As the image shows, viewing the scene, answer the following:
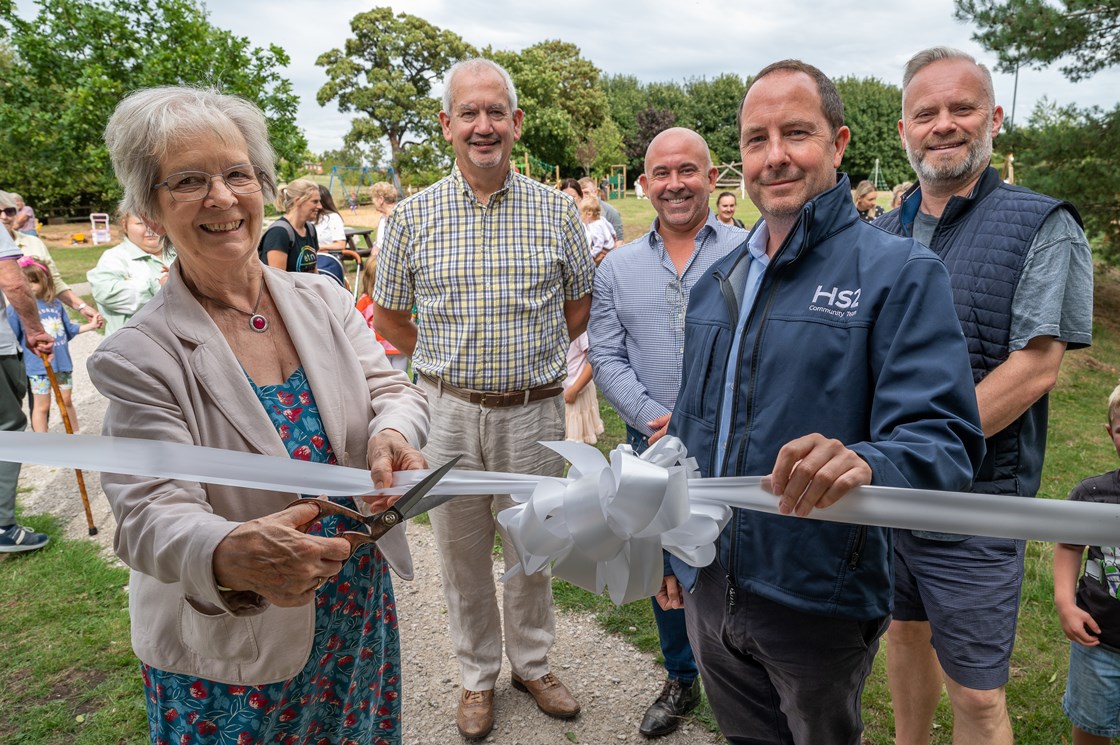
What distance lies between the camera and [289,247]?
641 cm

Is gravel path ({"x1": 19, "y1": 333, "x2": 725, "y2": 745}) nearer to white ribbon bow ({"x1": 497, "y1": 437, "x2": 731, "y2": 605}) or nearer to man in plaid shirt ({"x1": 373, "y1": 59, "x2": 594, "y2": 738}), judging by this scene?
man in plaid shirt ({"x1": 373, "y1": 59, "x2": 594, "y2": 738})

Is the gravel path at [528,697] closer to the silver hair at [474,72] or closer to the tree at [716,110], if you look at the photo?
the silver hair at [474,72]

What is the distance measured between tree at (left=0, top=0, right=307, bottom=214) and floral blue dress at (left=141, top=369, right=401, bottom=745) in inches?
706

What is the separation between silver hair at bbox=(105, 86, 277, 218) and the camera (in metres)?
1.83

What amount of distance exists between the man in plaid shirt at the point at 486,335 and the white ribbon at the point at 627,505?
65.3 inches

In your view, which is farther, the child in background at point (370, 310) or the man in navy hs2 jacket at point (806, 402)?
the child in background at point (370, 310)

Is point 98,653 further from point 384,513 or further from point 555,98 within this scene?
point 555,98

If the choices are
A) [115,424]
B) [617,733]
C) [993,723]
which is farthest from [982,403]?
[115,424]

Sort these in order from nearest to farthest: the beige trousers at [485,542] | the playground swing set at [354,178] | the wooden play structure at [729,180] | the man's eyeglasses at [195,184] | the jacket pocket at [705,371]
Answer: the man's eyeglasses at [195,184] < the jacket pocket at [705,371] < the beige trousers at [485,542] < the playground swing set at [354,178] < the wooden play structure at [729,180]

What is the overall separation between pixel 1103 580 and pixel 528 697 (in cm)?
260

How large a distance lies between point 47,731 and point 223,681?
8.31 ft

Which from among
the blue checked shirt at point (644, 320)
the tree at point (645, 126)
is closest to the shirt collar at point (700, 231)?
the blue checked shirt at point (644, 320)

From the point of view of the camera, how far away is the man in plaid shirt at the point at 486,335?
3.49 m

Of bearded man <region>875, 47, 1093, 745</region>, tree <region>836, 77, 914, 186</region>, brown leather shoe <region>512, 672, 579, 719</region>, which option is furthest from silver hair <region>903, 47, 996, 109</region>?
tree <region>836, 77, 914, 186</region>
